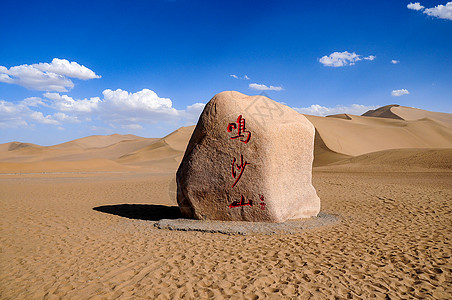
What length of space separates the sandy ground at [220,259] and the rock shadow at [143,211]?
0.16 metres

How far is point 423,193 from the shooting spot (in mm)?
11156

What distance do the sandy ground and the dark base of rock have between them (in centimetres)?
21

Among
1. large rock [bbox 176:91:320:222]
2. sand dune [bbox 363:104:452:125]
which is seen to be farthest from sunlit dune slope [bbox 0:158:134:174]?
sand dune [bbox 363:104:452:125]

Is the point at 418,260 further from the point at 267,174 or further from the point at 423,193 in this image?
the point at 423,193

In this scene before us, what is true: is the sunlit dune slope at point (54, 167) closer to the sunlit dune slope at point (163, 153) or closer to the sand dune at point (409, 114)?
the sunlit dune slope at point (163, 153)

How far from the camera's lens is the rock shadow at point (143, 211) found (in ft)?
26.5

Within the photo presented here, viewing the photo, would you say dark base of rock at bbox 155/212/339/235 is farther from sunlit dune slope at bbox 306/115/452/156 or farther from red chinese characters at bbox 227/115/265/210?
sunlit dune slope at bbox 306/115/452/156

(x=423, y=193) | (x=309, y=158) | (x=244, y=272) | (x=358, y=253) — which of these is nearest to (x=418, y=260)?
(x=358, y=253)

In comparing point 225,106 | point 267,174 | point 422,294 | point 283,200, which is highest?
point 225,106

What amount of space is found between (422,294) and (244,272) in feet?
7.32

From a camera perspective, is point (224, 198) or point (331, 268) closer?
point (331, 268)

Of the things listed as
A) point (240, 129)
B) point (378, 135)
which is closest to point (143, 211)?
point (240, 129)

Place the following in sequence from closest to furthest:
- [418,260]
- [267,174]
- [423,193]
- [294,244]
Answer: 1. [418,260]
2. [294,244]
3. [267,174]
4. [423,193]

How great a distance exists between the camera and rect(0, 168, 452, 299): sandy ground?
3.73 m
